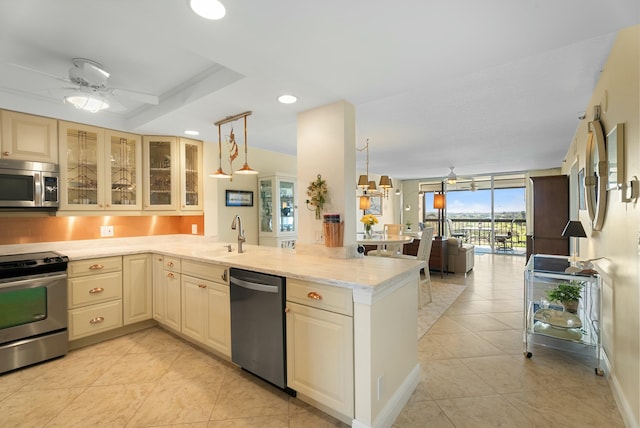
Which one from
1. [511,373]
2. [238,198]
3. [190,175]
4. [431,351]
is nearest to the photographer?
[511,373]

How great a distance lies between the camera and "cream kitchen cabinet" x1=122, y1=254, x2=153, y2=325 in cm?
313

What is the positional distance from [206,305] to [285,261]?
2.81ft

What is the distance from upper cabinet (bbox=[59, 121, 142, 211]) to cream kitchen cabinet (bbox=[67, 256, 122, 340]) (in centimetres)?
68

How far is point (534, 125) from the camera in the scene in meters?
3.89

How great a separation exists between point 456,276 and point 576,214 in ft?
7.30

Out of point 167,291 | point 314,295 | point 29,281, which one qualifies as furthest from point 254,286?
point 29,281

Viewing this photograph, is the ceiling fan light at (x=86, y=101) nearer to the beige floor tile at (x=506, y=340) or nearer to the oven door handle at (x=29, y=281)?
the oven door handle at (x=29, y=281)

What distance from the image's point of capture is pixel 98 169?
3258 millimetres

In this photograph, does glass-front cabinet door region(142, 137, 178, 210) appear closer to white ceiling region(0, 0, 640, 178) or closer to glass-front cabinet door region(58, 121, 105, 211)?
white ceiling region(0, 0, 640, 178)

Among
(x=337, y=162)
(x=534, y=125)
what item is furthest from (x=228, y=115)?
(x=534, y=125)

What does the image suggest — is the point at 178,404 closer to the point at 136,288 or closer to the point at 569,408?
the point at 136,288

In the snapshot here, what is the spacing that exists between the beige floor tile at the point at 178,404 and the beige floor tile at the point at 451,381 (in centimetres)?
157

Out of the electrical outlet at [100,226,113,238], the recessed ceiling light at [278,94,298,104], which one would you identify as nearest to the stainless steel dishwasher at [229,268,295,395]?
the recessed ceiling light at [278,94,298,104]

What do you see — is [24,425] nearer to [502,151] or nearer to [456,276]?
[456,276]
